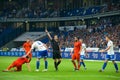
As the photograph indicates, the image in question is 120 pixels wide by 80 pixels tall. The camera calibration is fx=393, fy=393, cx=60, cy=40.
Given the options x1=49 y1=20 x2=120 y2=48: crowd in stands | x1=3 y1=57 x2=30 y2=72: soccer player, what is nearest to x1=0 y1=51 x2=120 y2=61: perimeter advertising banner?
x1=49 y1=20 x2=120 y2=48: crowd in stands

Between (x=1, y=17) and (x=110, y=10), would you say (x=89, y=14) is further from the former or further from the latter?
(x=1, y=17)

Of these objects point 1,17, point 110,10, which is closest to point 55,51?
point 110,10

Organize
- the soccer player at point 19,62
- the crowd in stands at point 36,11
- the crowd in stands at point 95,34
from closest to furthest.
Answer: the soccer player at point 19,62
the crowd in stands at point 95,34
the crowd in stands at point 36,11

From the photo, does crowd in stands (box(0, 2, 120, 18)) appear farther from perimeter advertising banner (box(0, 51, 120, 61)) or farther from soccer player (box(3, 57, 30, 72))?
soccer player (box(3, 57, 30, 72))

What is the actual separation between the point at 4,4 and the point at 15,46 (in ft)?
39.2

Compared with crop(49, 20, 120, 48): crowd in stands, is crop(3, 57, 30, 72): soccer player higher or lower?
higher

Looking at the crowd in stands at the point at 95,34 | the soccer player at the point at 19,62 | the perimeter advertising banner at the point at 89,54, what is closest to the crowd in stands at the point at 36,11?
the crowd in stands at the point at 95,34

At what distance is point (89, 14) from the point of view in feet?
219

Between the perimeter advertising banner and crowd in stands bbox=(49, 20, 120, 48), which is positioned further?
crowd in stands bbox=(49, 20, 120, 48)

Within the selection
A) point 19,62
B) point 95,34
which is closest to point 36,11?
point 95,34

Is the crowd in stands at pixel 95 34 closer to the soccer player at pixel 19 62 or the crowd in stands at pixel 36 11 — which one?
the crowd in stands at pixel 36 11

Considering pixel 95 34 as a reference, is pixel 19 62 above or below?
above

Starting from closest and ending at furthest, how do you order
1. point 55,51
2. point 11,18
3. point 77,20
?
1. point 55,51
2. point 77,20
3. point 11,18

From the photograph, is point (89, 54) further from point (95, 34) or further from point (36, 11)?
point (36, 11)
